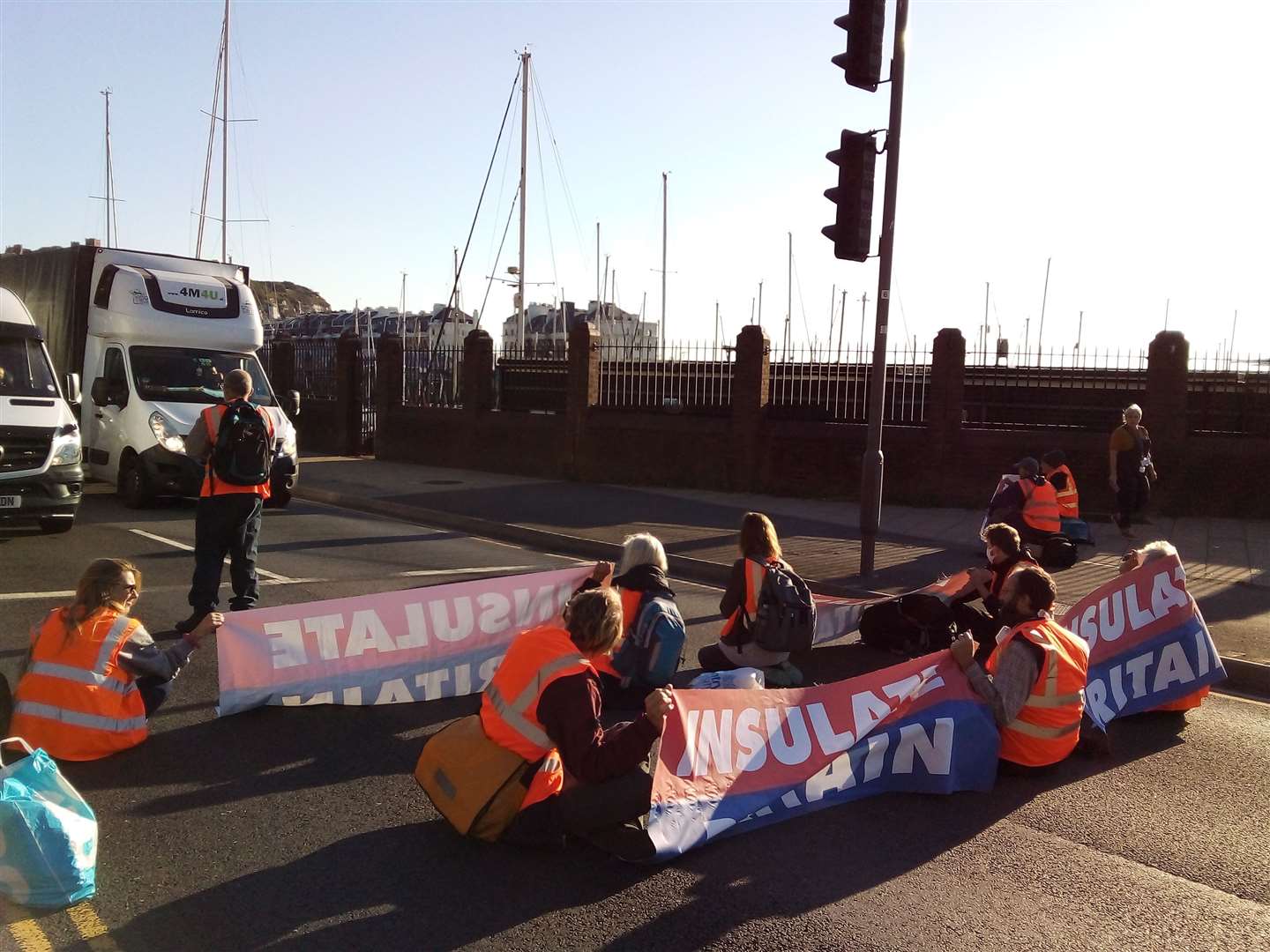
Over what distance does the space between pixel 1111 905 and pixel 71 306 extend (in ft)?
54.7

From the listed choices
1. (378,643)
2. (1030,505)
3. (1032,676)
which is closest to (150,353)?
(378,643)

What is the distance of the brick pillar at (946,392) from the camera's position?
18.3 meters

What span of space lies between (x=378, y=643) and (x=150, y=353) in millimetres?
11005

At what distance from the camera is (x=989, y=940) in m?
4.37

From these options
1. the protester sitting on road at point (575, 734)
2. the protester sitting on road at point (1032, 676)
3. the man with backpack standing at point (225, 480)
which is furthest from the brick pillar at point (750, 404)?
the protester sitting on road at point (575, 734)

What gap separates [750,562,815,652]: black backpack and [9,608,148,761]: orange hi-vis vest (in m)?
3.64

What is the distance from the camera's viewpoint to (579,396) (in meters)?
21.8

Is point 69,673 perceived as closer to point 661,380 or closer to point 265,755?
point 265,755

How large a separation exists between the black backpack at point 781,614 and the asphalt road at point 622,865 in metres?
1.60

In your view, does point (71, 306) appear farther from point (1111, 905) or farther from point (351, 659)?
point (1111, 905)

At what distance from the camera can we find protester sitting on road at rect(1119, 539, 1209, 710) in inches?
294

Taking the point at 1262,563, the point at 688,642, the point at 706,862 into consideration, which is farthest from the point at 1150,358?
the point at 706,862

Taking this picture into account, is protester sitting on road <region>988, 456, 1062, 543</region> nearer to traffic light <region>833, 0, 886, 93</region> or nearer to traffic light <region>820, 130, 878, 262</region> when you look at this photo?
traffic light <region>820, 130, 878, 262</region>

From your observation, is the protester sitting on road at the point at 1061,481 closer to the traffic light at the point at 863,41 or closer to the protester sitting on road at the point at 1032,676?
the traffic light at the point at 863,41
